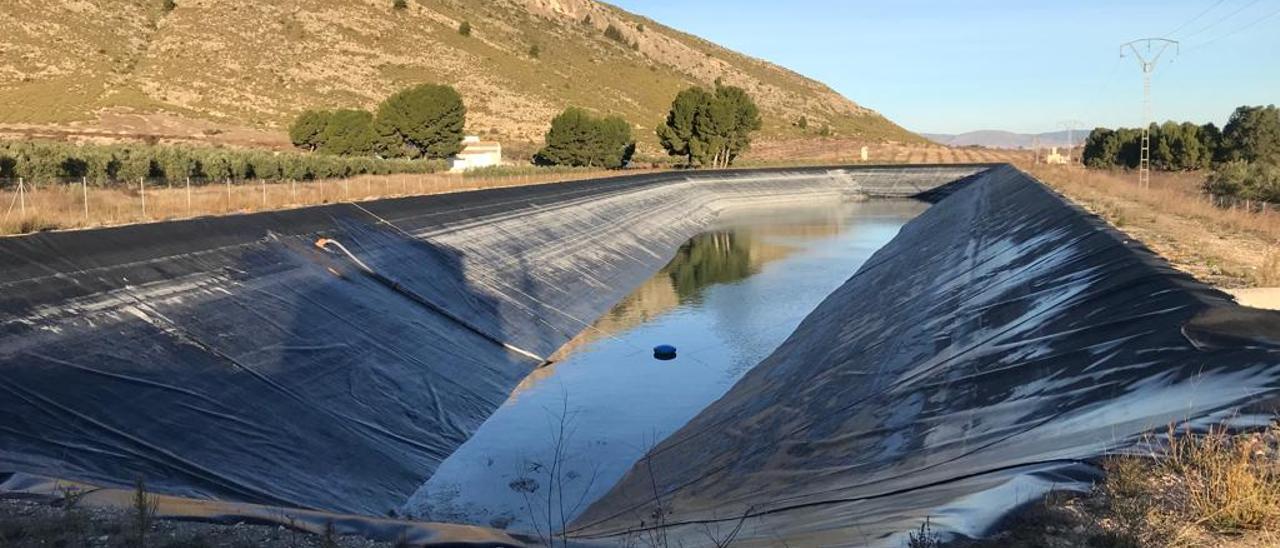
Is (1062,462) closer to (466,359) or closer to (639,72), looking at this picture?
(466,359)

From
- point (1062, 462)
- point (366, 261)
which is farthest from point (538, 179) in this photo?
point (1062, 462)

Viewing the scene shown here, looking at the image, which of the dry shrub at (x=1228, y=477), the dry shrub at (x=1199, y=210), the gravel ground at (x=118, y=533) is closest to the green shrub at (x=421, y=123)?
the dry shrub at (x=1199, y=210)

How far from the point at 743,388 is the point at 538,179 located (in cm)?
4885

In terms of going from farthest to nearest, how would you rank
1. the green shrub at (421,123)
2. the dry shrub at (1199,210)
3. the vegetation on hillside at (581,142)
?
the vegetation on hillside at (581,142), the green shrub at (421,123), the dry shrub at (1199,210)

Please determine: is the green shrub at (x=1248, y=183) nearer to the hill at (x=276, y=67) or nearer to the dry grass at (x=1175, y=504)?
the dry grass at (x=1175, y=504)

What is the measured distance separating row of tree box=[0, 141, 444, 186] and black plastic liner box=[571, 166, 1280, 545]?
30.9 metres

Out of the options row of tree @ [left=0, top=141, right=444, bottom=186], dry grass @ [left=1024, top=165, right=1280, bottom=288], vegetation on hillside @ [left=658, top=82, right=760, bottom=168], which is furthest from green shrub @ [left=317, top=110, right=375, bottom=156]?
dry grass @ [left=1024, top=165, right=1280, bottom=288]

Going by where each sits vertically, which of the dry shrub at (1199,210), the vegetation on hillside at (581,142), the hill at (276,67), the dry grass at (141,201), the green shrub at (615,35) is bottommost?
the dry shrub at (1199,210)

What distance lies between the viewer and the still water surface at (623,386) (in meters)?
15.1

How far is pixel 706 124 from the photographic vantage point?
99.2 m

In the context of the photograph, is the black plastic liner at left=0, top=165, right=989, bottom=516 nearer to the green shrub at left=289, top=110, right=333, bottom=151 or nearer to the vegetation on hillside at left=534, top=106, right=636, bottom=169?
the green shrub at left=289, top=110, right=333, bottom=151

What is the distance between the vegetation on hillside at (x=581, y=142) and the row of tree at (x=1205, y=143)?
4954 centimetres

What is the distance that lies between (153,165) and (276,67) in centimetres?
5915

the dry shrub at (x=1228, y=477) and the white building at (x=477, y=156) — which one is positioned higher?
the white building at (x=477, y=156)
